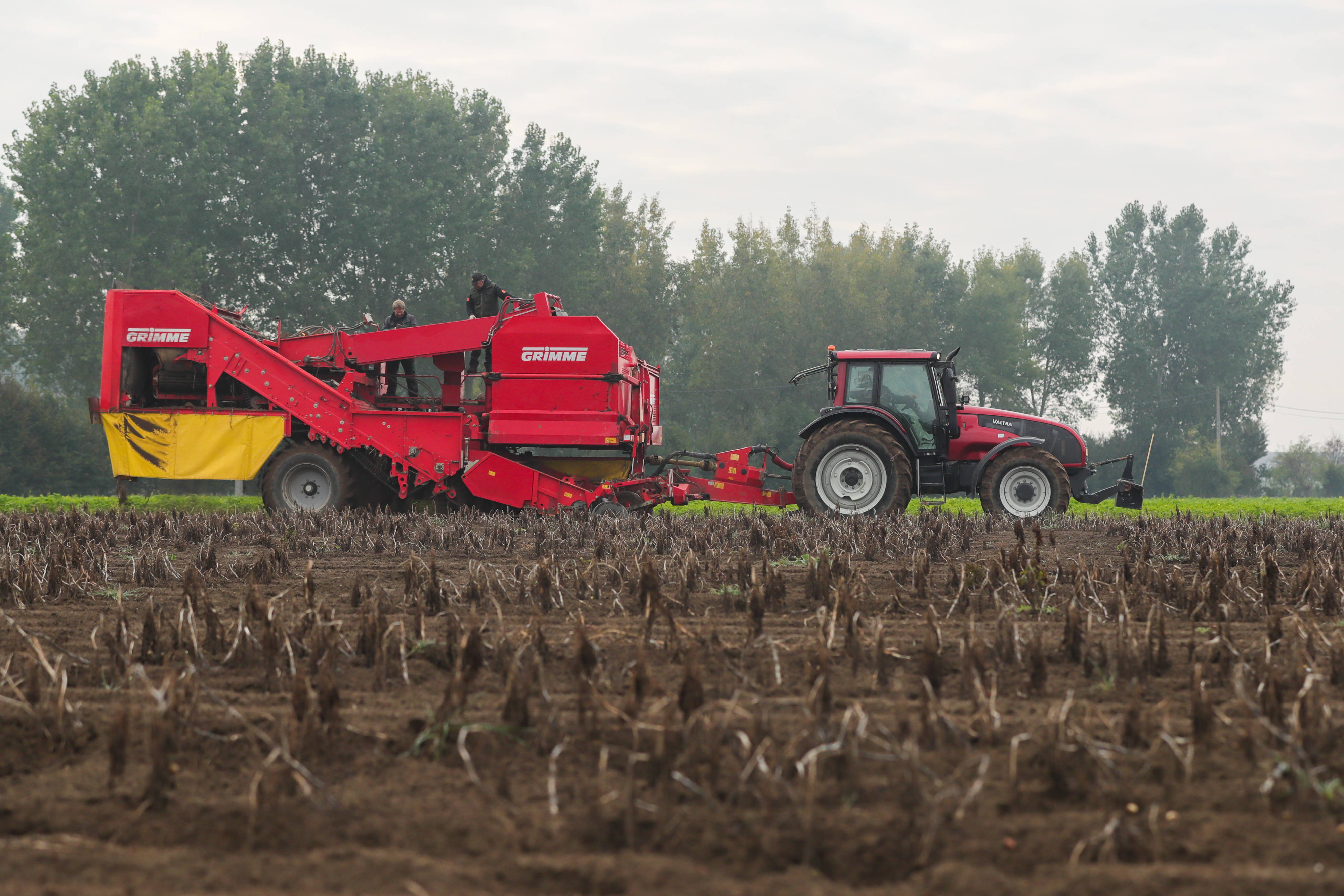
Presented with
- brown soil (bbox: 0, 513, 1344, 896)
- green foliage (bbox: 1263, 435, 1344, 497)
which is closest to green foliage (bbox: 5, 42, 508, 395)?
brown soil (bbox: 0, 513, 1344, 896)

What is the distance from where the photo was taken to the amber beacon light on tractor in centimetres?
1212

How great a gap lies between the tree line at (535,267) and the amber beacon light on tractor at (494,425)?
9.44 metres

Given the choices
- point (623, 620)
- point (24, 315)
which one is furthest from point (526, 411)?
point (24, 315)

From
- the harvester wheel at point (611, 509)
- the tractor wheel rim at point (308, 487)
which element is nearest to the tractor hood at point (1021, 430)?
the harvester wheel at point (611, 509)

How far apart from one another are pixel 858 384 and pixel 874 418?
46 cm

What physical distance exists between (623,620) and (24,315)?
31749 mm

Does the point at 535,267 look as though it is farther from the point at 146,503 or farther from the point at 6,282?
the point at 146,503

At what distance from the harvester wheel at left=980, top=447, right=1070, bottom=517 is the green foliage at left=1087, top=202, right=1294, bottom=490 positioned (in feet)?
143

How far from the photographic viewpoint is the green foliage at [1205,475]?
4606cm

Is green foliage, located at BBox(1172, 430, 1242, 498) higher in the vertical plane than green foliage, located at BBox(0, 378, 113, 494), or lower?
higher

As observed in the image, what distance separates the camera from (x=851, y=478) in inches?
471

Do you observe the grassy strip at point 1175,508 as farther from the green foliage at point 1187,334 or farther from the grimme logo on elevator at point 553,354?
the green foliage at point 1187,334

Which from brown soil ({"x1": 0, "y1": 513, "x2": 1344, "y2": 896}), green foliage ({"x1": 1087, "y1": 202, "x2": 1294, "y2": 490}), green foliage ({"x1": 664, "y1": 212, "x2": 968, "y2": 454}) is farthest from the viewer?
green foliage ({"x1": 1087, "y1": 202, "x2": 1294, "y2": 490})

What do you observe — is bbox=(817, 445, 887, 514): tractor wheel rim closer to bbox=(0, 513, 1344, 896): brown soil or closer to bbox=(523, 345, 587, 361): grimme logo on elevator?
bbox=(523, 345, 587, 361): grimme logo on elevator
